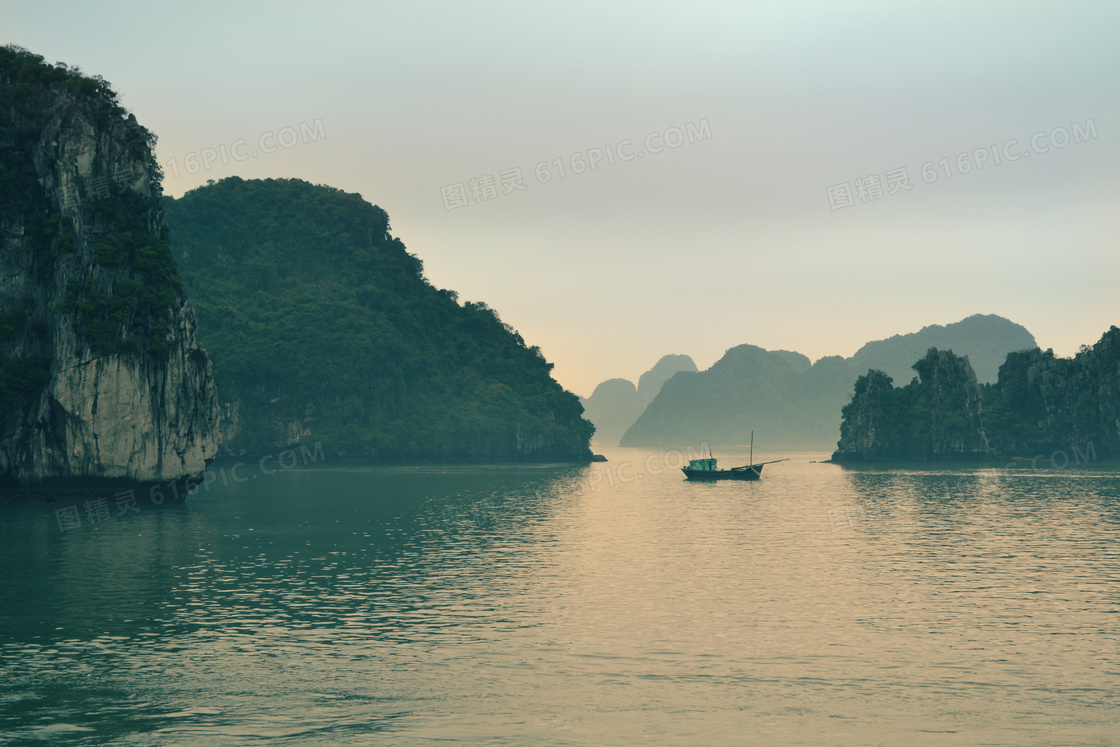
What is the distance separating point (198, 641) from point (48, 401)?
51346mm

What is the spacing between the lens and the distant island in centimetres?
17475

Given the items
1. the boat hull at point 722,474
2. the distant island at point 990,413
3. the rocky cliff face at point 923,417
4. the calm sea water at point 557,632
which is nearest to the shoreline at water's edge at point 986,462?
the distant island at point 990,413

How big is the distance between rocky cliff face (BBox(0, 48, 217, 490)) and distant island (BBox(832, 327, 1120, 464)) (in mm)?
141548

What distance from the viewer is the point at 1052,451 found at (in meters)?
179

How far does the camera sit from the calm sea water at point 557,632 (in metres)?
20.0

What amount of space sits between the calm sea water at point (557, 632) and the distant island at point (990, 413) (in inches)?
4807

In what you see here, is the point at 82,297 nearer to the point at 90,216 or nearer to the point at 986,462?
the point at 90,216

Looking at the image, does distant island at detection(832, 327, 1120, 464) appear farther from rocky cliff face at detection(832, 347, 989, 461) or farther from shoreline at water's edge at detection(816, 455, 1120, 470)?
shoreline at water's edge at detection(816, 455, 1120, 470)

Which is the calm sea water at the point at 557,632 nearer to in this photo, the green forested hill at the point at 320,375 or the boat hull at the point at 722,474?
the boat hull at the point at 722,474

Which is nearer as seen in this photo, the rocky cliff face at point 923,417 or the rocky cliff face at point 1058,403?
the rocky cliff face at point 1058,403

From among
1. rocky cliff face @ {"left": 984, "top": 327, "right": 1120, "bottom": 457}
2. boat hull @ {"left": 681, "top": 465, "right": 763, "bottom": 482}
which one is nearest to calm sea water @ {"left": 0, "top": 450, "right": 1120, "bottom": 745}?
boat hull @ {"left": 681, "top": 465, "right": 763, "bottom": 482}

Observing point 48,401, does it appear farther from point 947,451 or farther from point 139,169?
point 947,451

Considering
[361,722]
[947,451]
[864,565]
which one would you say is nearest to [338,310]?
[947,451]

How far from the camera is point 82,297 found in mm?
71062
